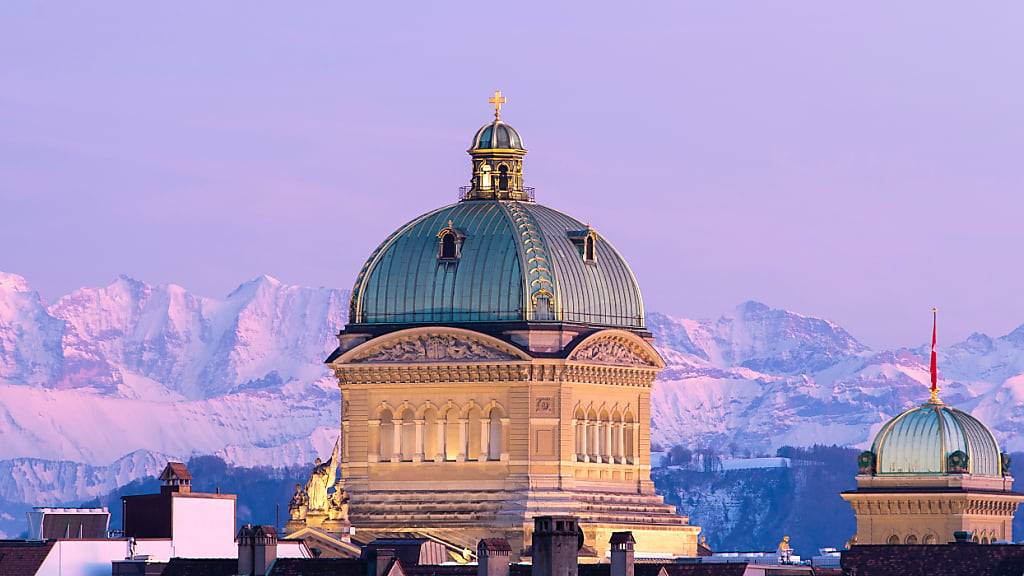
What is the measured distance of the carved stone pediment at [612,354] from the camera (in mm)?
157062

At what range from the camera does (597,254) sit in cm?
16062

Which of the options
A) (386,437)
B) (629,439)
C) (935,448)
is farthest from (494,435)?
(935,448)

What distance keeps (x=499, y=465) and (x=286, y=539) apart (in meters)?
11.3

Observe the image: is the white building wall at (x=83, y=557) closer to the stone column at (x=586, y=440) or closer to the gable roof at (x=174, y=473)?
the gable roof at (x=174, y=473)

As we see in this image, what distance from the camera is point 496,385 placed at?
513 feet

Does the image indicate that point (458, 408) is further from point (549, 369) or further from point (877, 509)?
point (877, 509)

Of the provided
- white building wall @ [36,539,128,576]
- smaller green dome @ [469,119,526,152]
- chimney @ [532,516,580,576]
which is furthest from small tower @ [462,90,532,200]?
chimney @ [532,516,580,576]

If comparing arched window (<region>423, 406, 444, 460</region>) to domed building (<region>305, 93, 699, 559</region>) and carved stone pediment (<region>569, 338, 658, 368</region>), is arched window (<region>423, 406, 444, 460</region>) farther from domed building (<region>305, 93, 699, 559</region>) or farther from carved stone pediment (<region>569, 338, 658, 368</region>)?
carved stone pediment (<region>569, 338, 658, 368</region>)

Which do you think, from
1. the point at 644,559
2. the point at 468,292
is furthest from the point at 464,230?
the point at 644,559

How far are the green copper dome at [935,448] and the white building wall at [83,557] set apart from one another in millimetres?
29416

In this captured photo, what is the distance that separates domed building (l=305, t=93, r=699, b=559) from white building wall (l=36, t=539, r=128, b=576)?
18743 mm

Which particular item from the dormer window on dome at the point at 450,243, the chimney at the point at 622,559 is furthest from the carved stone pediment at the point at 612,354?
the chimney at the point at 622,559

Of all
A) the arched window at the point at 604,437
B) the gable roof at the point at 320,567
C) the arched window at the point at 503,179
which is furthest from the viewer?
the arched window at the point at 503,179

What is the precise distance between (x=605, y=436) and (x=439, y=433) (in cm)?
637
